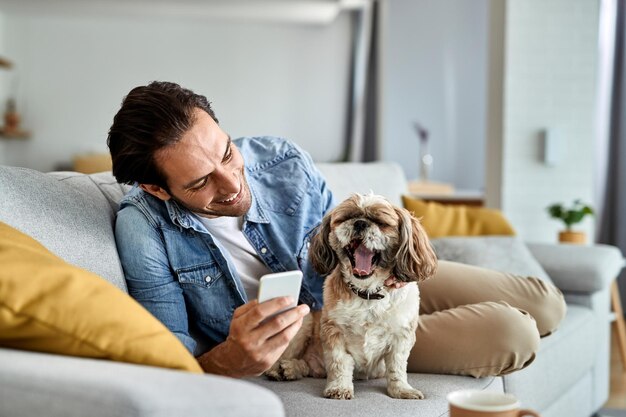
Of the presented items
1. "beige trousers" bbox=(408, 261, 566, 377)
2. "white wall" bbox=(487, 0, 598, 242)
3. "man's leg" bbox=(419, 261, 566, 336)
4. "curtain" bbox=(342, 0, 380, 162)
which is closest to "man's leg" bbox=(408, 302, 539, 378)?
"beige trousers" bbox=(408, 261, 566, 377)

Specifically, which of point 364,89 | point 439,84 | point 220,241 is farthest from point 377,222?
point 364,89

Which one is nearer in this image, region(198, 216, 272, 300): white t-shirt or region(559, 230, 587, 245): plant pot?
region(198, 216, 272, 300): white t-shirt

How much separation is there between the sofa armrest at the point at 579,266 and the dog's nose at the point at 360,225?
1649 millimetres

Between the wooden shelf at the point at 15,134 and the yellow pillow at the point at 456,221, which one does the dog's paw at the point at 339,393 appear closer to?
the yellow pillow at the point at 456,221

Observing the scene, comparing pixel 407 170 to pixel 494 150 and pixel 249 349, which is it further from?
pixel 249 349

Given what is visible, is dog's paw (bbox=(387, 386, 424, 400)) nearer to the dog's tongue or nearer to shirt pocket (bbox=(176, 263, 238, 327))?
the dog's tongue

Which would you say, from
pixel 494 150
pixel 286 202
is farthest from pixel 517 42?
pixel 286 202

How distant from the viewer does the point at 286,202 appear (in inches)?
77.9

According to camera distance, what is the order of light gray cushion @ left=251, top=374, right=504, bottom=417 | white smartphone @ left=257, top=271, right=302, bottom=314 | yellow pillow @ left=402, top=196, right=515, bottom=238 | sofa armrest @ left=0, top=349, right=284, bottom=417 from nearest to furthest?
sofa armrest @ left=0, top=349, right=284, bottom=417
white smartphone @ left=257, top=271, right=302, bottom=314
light gray cushion @ left=251, top=374, right=504, bottom=417
yellow pillow @ left=402, top=196, right=515, bottom=238

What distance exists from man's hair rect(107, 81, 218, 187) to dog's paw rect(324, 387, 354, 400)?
57 cm

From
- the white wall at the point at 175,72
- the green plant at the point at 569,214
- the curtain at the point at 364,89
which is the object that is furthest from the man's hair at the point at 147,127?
the white wall at the point at 175,72

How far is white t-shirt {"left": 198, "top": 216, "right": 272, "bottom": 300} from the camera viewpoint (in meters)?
1.87

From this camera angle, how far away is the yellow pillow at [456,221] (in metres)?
3.04

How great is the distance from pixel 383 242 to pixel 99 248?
1.94ft
